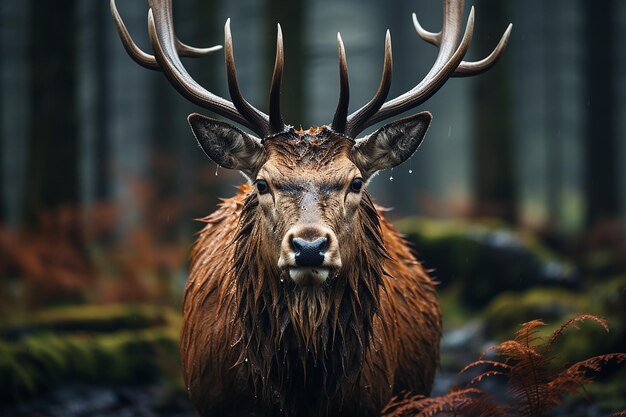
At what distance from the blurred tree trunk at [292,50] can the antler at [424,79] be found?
596 centimetres

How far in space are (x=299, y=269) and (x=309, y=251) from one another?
6.3 inches

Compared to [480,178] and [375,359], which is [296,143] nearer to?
[375,359]

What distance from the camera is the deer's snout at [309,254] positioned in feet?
14.5

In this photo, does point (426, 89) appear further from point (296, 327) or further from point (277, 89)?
point (296, 327)

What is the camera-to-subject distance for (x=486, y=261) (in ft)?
40.0

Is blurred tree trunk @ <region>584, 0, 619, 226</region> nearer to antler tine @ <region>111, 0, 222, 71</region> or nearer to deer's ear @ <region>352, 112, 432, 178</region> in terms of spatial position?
deer's ear @ <region>352, 112, 432, 178</region>

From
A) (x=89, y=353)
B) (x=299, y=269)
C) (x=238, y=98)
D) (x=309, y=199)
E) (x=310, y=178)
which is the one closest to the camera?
(x=299, y=269)

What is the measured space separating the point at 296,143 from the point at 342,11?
2220 inches

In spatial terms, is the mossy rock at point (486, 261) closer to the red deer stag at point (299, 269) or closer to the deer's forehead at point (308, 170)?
the red deer stag at point (299, 269)

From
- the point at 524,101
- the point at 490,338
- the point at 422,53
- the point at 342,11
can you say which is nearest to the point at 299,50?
the point at 490,338

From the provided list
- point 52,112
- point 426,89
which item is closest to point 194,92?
point 426,89

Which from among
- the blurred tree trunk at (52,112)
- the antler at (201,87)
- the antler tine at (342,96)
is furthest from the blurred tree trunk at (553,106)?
the antler tine at (342,96)

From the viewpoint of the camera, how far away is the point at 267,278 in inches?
195

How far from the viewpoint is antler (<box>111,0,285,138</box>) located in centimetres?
506
